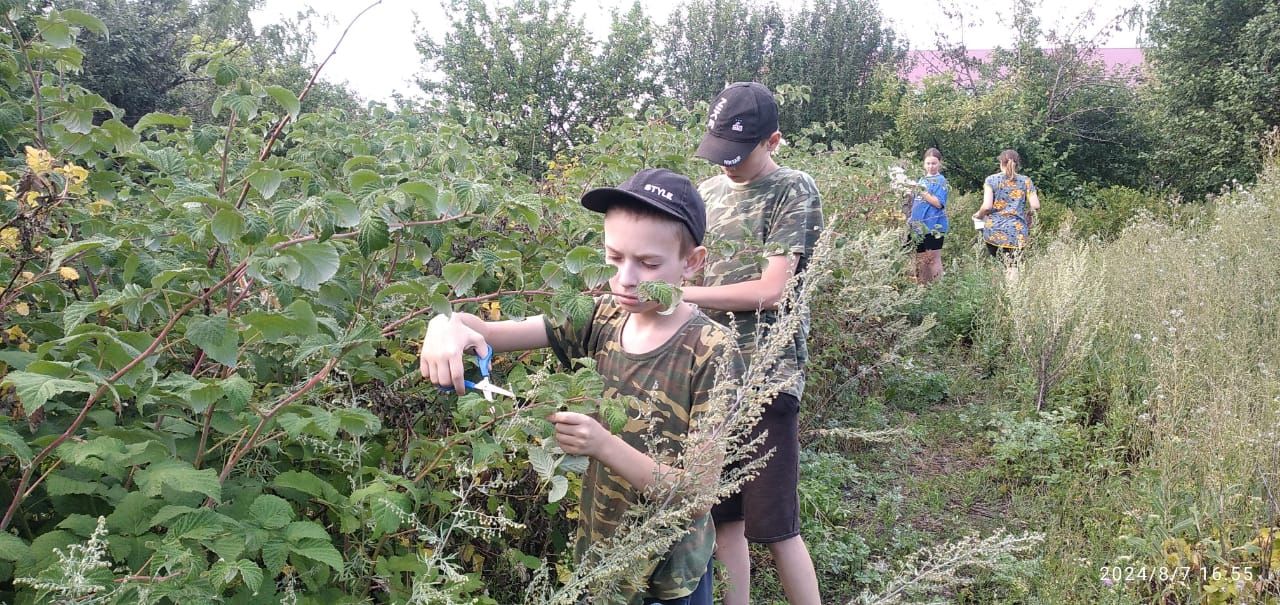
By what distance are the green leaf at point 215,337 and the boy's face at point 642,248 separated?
0.73 metres

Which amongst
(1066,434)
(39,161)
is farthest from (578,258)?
(1066,434)

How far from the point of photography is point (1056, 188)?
1859 centimetres

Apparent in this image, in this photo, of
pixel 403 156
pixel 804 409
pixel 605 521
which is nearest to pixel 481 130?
pixel 403 156

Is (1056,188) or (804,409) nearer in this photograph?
(804,409)

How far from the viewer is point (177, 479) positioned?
108 centimetres

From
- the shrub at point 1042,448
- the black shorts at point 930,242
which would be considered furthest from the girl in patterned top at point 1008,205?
the shrub at point 1042,448

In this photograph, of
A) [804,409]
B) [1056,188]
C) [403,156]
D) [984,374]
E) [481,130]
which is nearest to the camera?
[403,156]

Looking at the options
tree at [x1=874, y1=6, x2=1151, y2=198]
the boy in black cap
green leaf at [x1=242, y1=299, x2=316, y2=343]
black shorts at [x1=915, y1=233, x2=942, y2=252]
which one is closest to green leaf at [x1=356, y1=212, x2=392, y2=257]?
green leaf at [x1=242, y1=299, x2=316, y2=343]

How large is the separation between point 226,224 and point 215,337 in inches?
6.3

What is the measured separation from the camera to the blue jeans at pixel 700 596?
1763 mm

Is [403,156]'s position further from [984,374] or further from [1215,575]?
[984,374]

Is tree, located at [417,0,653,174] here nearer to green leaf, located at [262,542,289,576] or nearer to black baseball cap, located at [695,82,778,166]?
black baseball cap, located at [695,82,778,166]

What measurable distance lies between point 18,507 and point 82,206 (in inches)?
32.5
